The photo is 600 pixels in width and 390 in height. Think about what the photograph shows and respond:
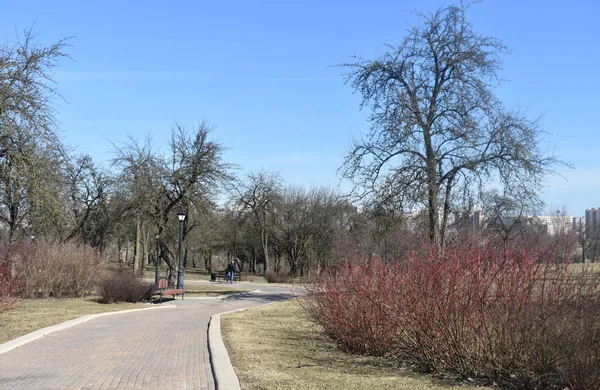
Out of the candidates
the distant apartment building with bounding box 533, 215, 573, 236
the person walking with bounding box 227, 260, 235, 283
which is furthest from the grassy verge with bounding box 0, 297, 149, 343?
the person walking with bounding box 227, 260, 235, 283

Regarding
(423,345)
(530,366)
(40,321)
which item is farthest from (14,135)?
(530,366)

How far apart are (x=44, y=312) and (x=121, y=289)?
451 centimetres

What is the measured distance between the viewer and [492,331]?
24.8 ft

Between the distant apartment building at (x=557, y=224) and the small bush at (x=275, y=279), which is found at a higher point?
the distant apartment building at (x=557, y=224)

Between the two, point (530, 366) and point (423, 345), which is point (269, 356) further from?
point (530, 366)

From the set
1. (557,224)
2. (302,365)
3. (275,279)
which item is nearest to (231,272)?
(275,279)

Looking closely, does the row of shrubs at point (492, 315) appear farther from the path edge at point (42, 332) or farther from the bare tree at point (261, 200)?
the bare tree at point (261, 200)

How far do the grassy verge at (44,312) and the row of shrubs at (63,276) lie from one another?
67 cm

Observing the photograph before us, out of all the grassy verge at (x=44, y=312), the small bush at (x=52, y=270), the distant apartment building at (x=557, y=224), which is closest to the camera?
the distant apartment building at (x=557, y=224)

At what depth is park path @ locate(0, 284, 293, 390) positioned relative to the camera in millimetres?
7410

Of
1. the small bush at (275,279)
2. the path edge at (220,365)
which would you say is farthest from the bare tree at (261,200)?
the path edge at (220,365)

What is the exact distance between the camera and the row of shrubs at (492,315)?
269 inches

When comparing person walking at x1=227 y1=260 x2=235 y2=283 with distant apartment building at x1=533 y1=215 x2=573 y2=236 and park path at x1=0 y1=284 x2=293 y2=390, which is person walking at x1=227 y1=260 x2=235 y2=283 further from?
park path at x1=0 y1=284 x2=293 y2=390

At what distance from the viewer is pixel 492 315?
25.0ft
